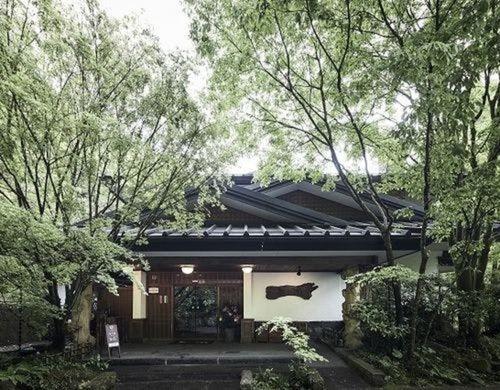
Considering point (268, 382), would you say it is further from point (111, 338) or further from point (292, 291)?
point (292, 291)

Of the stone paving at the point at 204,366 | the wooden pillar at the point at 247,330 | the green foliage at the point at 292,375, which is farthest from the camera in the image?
the wooden pillar at the point at 247,330

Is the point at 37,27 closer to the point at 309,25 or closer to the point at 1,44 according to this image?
the point at 1,44

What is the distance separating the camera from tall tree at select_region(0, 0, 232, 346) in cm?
608

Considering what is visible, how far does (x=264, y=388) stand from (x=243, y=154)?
4885 mm

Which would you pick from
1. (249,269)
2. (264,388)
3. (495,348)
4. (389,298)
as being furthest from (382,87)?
(249,269)

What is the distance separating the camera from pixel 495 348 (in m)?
8.47

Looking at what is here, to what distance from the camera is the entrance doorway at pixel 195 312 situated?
13844 mm

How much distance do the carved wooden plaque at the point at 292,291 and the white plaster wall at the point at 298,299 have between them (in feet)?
0.36

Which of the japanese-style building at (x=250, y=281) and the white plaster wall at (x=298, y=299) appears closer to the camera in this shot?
the japanese-style building at (x=250, y=281)

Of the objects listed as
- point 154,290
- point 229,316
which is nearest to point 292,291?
point 229,316

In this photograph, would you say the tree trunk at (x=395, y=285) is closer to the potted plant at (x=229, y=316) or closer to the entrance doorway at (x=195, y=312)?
the potted plant at (x=229, y=316)

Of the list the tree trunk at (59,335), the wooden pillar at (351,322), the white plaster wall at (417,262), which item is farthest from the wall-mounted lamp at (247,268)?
the tree trunk at (59,335)

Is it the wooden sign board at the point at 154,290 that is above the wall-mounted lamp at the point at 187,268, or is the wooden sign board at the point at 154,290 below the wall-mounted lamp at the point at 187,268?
below

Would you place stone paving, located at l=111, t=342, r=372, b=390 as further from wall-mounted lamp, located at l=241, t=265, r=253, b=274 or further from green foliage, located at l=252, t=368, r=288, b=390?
wall-mounted lamp, located at l=241, t=265, r=253, b=274
